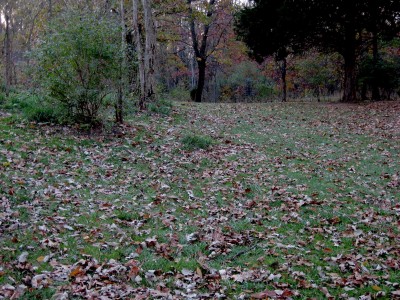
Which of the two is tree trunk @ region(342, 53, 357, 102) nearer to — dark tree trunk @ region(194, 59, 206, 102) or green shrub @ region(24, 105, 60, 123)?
dark tree trunk @ region(194, 59, 206, 102)

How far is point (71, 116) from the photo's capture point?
1085 centimetres

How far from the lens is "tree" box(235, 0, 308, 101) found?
1916cm

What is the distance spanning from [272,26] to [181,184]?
14438 mm

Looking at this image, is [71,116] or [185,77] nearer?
[71,116]

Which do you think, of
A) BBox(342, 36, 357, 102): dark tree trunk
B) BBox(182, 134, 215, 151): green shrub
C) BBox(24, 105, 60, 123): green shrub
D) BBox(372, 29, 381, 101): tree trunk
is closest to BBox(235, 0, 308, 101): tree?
BBox(342, 36, 357, 102): dark tree trunk

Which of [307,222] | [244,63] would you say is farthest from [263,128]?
[244,63]

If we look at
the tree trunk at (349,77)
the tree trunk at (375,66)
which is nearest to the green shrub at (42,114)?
the tree trunk at (349,77)

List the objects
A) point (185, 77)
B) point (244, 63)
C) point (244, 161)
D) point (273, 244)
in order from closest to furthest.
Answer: point (273, 244), point (244, 161), point (244, 63), point (185, 77)

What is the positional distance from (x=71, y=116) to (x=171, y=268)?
721cm

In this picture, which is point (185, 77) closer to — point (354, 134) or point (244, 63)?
point (244, 63)

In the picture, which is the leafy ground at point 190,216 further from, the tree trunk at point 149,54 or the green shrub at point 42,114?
the tree trunk at point 149,54

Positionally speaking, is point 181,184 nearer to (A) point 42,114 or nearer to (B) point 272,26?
(A) point 42,114

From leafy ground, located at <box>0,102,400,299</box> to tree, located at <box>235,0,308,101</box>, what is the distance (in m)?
9.02

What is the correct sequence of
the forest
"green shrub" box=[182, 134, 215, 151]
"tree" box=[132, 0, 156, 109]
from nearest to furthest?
the forest
"green shrub" box=[182, 134, 215, 151]
"tree" box=[132, 0, 156, 109]
